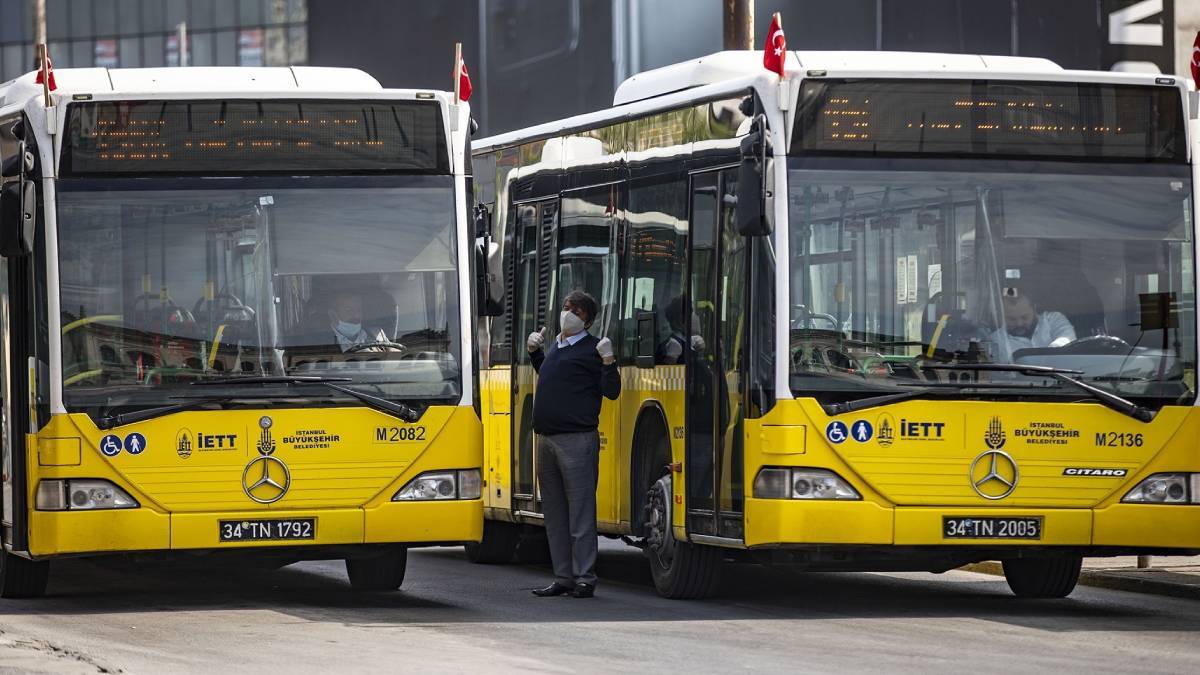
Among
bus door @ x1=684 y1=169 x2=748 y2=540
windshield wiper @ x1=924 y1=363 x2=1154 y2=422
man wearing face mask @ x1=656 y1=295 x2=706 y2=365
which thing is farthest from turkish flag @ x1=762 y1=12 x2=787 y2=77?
windshield wiper @ x1=924 y1=363 x2=1154 y2=422

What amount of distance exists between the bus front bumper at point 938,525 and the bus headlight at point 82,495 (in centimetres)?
340

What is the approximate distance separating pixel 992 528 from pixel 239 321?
13.9ft

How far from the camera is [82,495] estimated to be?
546 inches

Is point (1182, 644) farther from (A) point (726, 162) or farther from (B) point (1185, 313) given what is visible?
(A) point (726, 162)

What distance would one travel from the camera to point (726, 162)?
14.2 metres

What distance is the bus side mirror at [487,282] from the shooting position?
1471cm

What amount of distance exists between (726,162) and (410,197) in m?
1.79

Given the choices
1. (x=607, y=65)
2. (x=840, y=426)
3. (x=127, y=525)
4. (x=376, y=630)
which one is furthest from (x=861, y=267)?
(x=607, y=65)

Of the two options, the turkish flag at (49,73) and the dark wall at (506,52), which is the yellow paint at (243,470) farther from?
the dark wall at (506,52)

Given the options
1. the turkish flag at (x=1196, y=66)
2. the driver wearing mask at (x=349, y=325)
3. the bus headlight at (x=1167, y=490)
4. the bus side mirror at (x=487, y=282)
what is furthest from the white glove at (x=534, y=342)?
the turkish flag at (x=1196, y=66)

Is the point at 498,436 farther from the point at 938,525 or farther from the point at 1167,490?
the point at 1167,490

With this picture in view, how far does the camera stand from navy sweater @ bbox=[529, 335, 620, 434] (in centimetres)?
1496

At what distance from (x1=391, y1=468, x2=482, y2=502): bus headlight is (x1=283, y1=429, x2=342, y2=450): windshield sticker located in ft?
1.56

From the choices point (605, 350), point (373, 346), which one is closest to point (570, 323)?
point (605, 350)
